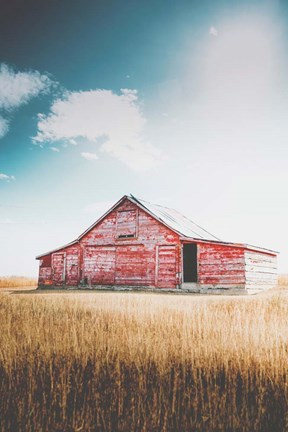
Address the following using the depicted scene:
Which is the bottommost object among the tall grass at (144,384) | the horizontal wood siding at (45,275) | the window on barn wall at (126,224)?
the tall grass at (144,384)

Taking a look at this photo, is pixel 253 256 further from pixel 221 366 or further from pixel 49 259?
pixel 221 366

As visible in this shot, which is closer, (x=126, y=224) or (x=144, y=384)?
(x=144, y=384)

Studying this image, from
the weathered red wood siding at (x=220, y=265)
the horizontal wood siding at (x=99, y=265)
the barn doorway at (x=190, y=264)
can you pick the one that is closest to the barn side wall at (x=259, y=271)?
the weathered red wood siding at (x=220, y=265)

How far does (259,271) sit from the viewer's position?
20578 millimetres

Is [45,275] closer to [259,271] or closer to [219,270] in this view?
[219,270]

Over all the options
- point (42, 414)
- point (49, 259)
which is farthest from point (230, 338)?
point (49, 259)

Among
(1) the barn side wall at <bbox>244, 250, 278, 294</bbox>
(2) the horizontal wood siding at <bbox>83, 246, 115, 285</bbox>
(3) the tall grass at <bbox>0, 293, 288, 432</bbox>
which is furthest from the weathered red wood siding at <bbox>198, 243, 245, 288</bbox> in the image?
(3) the tall grass at <bbox>0, 293, 288, 432</bbox>

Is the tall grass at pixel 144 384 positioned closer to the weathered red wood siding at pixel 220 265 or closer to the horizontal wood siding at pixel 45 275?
the weathered red wood siding at pixel 220 265

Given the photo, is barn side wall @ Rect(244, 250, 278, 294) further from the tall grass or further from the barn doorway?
the tall grass

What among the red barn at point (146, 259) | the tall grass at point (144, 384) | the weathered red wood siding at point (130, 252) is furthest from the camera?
the weathered red wood siding at point (130, 252)

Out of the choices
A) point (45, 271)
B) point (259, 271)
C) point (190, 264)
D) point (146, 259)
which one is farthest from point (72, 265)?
point (259, 271)

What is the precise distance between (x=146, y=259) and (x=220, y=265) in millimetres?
4706

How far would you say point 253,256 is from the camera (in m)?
19.6

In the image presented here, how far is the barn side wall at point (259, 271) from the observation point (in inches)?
730
